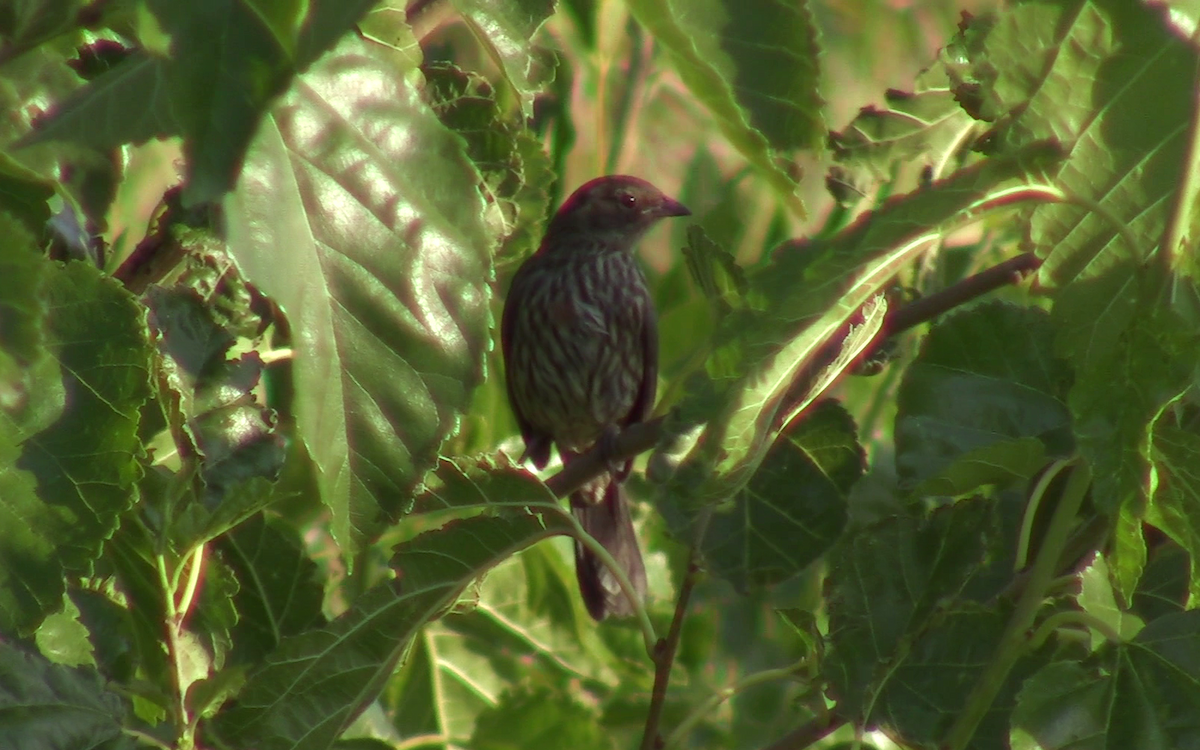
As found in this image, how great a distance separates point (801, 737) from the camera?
199cm

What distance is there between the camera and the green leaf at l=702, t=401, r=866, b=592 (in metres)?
2.30

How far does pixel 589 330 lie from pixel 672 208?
525 mm

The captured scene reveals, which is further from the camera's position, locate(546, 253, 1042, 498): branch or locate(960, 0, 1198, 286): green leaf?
locate(546, 253, 1042, 498): branch

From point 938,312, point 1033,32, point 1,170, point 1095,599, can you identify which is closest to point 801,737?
point 1095,599

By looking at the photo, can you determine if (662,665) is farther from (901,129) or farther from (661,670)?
(901,129)

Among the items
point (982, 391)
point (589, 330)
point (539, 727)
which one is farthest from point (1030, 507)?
point (589, 330)

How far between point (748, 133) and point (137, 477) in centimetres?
71

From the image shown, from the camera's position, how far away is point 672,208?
5250mm

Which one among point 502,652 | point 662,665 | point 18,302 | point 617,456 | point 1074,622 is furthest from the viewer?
point 502,652

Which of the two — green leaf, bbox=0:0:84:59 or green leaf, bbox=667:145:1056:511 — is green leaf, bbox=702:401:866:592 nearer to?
green leaf, bbox=667:145:1056:511

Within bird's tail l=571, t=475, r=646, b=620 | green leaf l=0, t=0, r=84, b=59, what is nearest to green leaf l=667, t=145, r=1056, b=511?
green leaf l=0, t=0, r=84, b=59

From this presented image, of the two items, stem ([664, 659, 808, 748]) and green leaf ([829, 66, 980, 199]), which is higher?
green leaf ([829, 66, 980, 199])

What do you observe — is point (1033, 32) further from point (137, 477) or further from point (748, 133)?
point (137, 477)

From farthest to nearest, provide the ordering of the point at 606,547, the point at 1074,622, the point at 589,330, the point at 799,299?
Answer: the point at 589,330
the point at 606,547
the point at 1074,622
the point at 799,299
